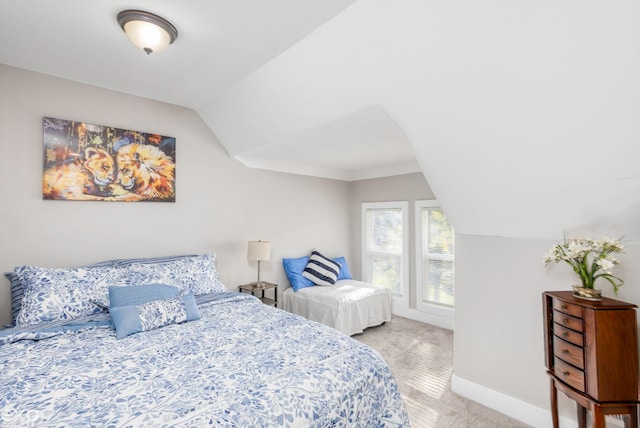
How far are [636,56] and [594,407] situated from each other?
5.43 feet

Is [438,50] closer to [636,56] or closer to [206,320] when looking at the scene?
[636,56]

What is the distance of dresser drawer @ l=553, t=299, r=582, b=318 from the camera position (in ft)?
5.37

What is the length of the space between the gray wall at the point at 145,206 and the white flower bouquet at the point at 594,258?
3061 millimetres

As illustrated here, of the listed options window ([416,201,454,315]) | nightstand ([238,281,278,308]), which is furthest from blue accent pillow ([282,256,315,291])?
window ([416,201,454,315])

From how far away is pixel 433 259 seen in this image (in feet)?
13.7

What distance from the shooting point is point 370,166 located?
463 centimetres

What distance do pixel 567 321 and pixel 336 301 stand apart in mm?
2235

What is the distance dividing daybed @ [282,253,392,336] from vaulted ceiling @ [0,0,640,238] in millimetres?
1722

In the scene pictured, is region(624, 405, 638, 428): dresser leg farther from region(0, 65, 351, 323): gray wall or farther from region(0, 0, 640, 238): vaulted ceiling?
region(0, 65, 351, 323): gray wall

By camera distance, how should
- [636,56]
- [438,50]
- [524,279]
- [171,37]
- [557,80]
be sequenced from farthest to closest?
[524,279]
[171,37]
[438,50]
[557,80]
[636,56]

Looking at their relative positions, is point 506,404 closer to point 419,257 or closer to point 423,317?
point 423,317

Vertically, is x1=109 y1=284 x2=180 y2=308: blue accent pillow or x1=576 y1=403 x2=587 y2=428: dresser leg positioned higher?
x1=109 y1=284 x2=180 y2=308: blue accent pillow

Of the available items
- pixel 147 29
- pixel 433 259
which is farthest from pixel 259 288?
pixel 147 29

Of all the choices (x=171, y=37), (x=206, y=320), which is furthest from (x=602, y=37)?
(x=206, y=320)
